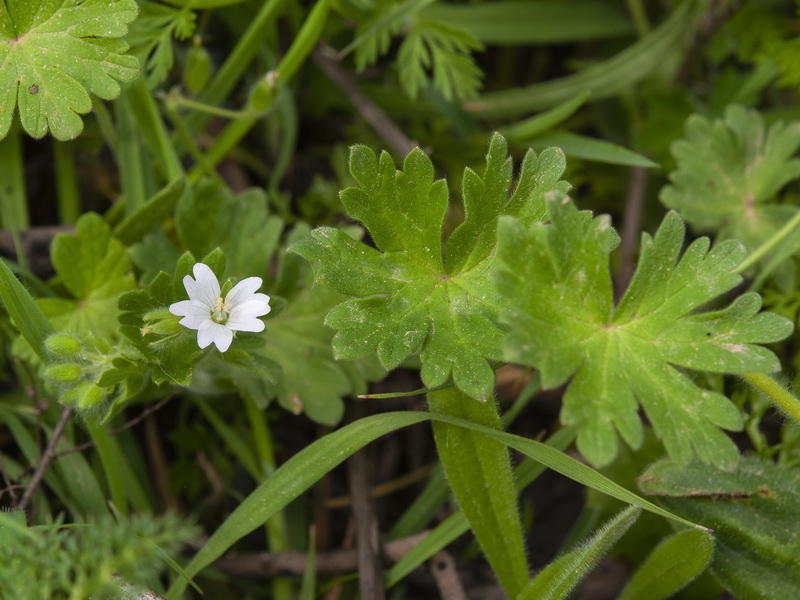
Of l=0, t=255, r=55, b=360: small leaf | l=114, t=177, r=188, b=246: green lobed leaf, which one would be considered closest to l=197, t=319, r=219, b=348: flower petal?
l=0, t=255, r=55, b=360: small leaf

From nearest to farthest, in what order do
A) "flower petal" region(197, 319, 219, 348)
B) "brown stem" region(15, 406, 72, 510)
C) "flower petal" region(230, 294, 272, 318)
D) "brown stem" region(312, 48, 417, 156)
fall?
"flower petal" region(197, 319, 219, 348) < "flower petal" region(230, 294, 272, 318) < "brown stem" region(15, 406, 72, 510) < "brown stem" region(312, 48, 417, 156)

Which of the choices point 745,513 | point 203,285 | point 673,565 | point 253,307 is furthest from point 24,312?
point 745,513

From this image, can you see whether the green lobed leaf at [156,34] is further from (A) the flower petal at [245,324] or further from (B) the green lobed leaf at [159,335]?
(A) the flower petal at [245,324]

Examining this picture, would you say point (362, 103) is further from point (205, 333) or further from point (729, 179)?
point (205, 333)

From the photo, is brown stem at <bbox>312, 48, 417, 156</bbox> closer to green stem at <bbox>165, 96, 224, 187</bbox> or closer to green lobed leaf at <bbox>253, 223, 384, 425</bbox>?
green stem at <bbox>165, 96, 224, 187</bbox>

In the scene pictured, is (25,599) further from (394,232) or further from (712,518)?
(712,518)
